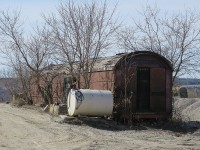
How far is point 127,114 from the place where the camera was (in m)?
18.2

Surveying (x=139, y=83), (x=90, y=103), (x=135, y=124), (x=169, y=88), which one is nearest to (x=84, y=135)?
(x=90, y=103)

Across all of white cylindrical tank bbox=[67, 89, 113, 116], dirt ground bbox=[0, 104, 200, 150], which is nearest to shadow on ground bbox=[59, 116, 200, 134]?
dirt ground bbox=[0, 104, 200, 150]

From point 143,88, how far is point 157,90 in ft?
2.19

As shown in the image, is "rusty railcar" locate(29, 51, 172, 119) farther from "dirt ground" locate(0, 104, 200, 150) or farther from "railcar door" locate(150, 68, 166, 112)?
"dirt ground" locate(0, 104, 200, 150)

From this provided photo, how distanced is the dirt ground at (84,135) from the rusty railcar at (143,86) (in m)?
1.05

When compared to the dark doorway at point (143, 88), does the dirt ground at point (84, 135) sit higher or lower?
lower

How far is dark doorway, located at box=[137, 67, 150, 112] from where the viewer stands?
19344 millimetres

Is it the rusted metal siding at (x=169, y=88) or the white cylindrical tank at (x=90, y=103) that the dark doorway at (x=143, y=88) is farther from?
the white cylindrical tank at (x=90, y=103)

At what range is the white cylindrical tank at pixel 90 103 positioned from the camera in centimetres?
1706

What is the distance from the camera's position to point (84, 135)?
13.9 meters

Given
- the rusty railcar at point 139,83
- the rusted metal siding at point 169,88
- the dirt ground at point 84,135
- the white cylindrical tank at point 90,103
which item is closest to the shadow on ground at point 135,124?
the dirt ground at point 84,135

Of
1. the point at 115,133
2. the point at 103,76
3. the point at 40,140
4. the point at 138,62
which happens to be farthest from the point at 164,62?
the point at 40,140

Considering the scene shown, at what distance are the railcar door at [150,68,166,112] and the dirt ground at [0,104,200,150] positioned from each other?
1237mm

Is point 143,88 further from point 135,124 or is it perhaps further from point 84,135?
point 84,135
